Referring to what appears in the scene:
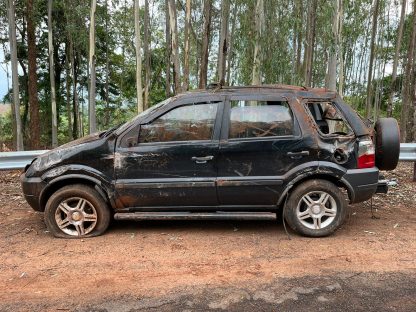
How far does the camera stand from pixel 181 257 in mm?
4176

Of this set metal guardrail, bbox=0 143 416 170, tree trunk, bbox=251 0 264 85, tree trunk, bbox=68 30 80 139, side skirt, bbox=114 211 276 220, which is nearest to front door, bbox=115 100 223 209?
side skirt, bbox=114 211 276 220

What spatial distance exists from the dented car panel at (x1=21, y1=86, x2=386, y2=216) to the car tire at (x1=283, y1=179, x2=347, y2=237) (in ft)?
0.34

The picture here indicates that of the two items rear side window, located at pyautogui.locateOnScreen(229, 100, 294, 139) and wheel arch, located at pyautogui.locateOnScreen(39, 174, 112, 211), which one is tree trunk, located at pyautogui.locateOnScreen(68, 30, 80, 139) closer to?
wheel arch, located at pyautogui.locateOnScreen(39, 174, 112, 211)

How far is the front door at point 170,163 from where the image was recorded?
4.66 m

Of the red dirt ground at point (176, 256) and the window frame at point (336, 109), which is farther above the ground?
the window frame at point (336, 109)

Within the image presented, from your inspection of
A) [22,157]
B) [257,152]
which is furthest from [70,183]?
[257,152]

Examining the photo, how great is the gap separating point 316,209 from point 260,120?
1.26m

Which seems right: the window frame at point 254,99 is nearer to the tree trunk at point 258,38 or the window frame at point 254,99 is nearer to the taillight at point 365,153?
the taillight at point 365,153

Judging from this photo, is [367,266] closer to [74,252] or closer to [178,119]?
[178,119]

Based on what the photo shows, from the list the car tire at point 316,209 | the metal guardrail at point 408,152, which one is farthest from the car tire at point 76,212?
the metal guardrail at point 408,152

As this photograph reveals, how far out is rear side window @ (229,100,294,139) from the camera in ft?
15.3

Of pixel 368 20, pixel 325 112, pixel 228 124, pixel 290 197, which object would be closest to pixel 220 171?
pixel 228 124

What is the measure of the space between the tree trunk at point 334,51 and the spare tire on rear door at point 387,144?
18.2ft

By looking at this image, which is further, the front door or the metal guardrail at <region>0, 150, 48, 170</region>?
the metal guardrail at <region>0, 150, 48, 170</region>
